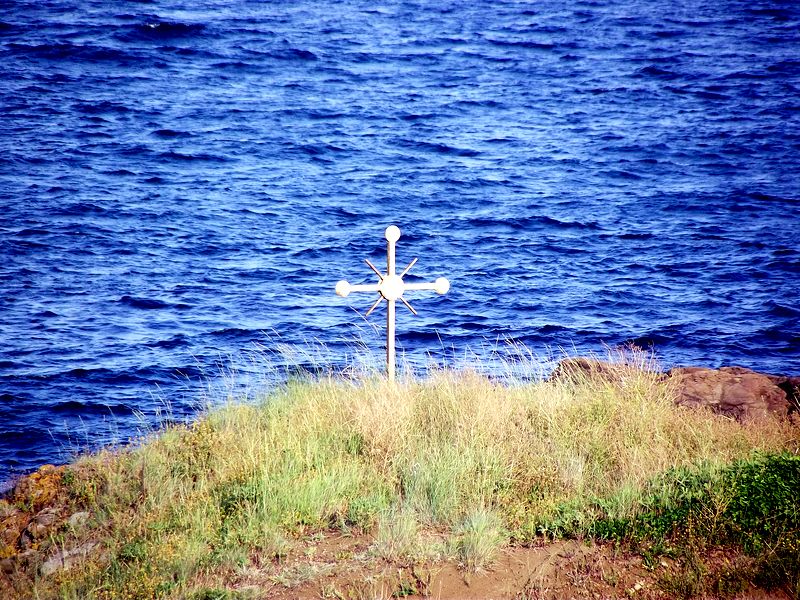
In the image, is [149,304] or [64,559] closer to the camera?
[64,559]

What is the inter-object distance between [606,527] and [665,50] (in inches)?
1336

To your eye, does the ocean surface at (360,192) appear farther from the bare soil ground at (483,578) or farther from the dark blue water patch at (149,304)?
the bare soil ground at (483,578)

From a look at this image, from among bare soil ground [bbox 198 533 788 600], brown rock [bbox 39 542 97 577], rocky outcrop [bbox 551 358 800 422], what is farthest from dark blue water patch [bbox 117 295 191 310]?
bare soil ground [bbox 198 533 788 600]

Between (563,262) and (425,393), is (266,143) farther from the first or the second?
(425,393)

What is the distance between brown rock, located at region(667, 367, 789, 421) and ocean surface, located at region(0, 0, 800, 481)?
3.61 metres

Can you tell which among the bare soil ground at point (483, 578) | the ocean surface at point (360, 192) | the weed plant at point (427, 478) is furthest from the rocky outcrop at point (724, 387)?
the ocean surface at point (360, 192)

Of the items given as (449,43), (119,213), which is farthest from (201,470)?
(449,43)

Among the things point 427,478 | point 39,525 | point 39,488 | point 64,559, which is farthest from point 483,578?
point 39,488

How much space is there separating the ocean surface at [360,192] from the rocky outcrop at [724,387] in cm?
342

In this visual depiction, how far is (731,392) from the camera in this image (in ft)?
32.6

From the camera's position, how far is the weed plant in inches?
256

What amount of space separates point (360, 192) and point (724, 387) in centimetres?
1520

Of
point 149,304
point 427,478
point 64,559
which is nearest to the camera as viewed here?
point 64,559

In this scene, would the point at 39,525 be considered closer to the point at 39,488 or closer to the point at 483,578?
the point at 39,488
